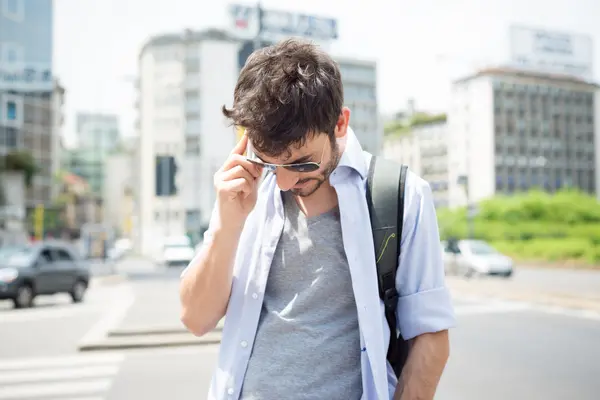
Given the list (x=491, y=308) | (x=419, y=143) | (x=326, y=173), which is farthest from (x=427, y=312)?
(x=419, y=143)

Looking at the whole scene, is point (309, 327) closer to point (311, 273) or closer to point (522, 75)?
point (311, 273)

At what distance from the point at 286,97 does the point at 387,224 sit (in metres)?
0.46

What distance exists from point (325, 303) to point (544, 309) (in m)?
13.8

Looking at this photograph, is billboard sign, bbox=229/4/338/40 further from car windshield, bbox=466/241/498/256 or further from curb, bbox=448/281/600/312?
car windshield, bbox=466/241/498/256

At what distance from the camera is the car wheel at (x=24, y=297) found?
16.7 m

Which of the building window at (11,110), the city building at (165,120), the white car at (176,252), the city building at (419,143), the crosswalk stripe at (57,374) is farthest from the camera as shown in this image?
the city building at (165,120)

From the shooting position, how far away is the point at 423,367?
1807mm

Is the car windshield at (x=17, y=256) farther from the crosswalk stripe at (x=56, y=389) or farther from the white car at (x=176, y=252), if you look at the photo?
the white car at (x=176, y=252)

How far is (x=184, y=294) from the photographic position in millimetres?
1963

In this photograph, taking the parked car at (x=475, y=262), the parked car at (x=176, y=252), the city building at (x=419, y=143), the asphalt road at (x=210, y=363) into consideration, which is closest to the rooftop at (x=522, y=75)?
the city building at (x=419, y=143)

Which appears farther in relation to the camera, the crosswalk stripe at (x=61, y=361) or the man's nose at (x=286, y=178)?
the crosswalk stripe at (x=61, y=361)

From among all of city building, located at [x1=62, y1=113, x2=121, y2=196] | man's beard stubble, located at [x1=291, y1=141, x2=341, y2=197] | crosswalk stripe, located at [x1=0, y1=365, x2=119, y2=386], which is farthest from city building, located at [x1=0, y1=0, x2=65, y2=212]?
city building, located at [x1=62, y1=113, x2=121, y2=196]

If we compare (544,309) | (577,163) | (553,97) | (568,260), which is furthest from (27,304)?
(577,163)

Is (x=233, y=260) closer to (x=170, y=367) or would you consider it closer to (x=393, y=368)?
(x=393, y=368)
